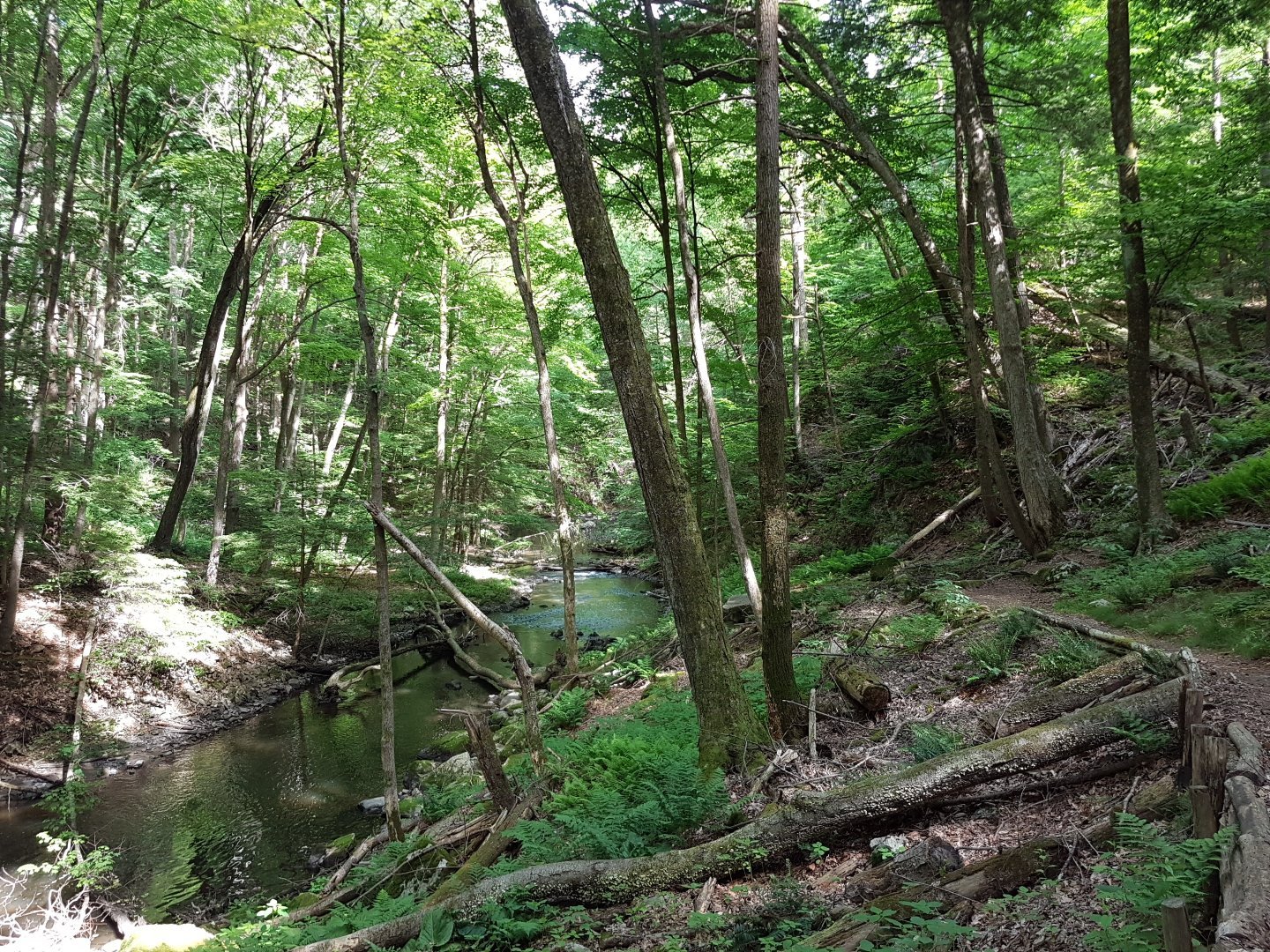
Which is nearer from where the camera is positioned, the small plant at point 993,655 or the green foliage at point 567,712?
the small plant at point 993,655

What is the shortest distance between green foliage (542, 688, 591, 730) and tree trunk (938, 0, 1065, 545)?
7.32m

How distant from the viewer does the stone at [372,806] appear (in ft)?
28.8

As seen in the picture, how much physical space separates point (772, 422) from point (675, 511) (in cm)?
114

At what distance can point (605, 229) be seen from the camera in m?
5.27

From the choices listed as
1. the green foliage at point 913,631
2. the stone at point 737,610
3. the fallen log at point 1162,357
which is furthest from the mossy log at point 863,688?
the fallen log at point 1162,357

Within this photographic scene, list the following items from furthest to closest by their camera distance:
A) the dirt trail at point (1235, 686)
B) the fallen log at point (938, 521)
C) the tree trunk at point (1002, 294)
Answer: the fallen log at point (938, 521), the tree trunk at point (1002, 294), the dirt trail at point (1235, 686)

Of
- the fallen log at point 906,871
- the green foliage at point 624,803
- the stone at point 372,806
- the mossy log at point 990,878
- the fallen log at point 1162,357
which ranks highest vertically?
the fallen log at point 1162,357

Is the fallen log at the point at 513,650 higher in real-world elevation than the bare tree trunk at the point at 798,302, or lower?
lower

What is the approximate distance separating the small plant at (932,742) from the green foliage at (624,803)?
1295 mm

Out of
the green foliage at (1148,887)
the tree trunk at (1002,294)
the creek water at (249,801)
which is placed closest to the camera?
the green foliage at (1148,887)

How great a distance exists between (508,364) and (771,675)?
16.5m

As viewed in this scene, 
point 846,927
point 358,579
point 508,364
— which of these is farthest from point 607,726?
point 508,364

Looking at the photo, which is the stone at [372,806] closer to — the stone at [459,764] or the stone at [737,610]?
the stone at [459,764]

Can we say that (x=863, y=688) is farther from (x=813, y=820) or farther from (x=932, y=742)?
(x=813, y=820)
